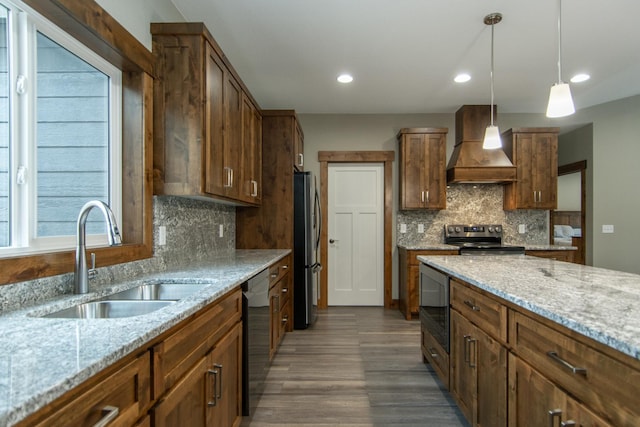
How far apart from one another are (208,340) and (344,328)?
262 centimetres

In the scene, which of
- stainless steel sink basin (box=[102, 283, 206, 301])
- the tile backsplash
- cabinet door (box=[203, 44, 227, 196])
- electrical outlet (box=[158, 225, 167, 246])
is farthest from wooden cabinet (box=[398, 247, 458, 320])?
stainless steel sink basin (box=[102, 283, 206, 301])

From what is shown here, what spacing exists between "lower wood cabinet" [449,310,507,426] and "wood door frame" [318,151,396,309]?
8.45 ft

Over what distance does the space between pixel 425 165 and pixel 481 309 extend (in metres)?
2.95

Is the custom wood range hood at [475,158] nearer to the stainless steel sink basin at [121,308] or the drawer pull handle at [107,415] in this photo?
the stainless steel sink basin at [121,308]

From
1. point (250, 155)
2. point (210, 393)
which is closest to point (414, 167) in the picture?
point (250, 155)

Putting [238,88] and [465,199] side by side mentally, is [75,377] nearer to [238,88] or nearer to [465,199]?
[238,88]

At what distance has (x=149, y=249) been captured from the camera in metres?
2.02

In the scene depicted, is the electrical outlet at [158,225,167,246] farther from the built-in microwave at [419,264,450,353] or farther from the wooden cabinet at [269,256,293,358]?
the built-in microwave at [419,264,450,353]

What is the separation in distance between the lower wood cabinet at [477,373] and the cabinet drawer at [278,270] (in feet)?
4.31

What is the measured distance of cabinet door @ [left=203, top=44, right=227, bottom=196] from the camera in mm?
2111

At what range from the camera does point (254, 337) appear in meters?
2.04

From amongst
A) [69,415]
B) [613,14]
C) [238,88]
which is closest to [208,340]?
[69,415]

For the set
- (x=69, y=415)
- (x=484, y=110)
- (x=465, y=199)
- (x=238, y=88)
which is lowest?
(x=69, y=415)

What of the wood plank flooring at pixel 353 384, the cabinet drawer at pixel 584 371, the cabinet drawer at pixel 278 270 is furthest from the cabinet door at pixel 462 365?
the cabinet drawer at pixel 278 270
